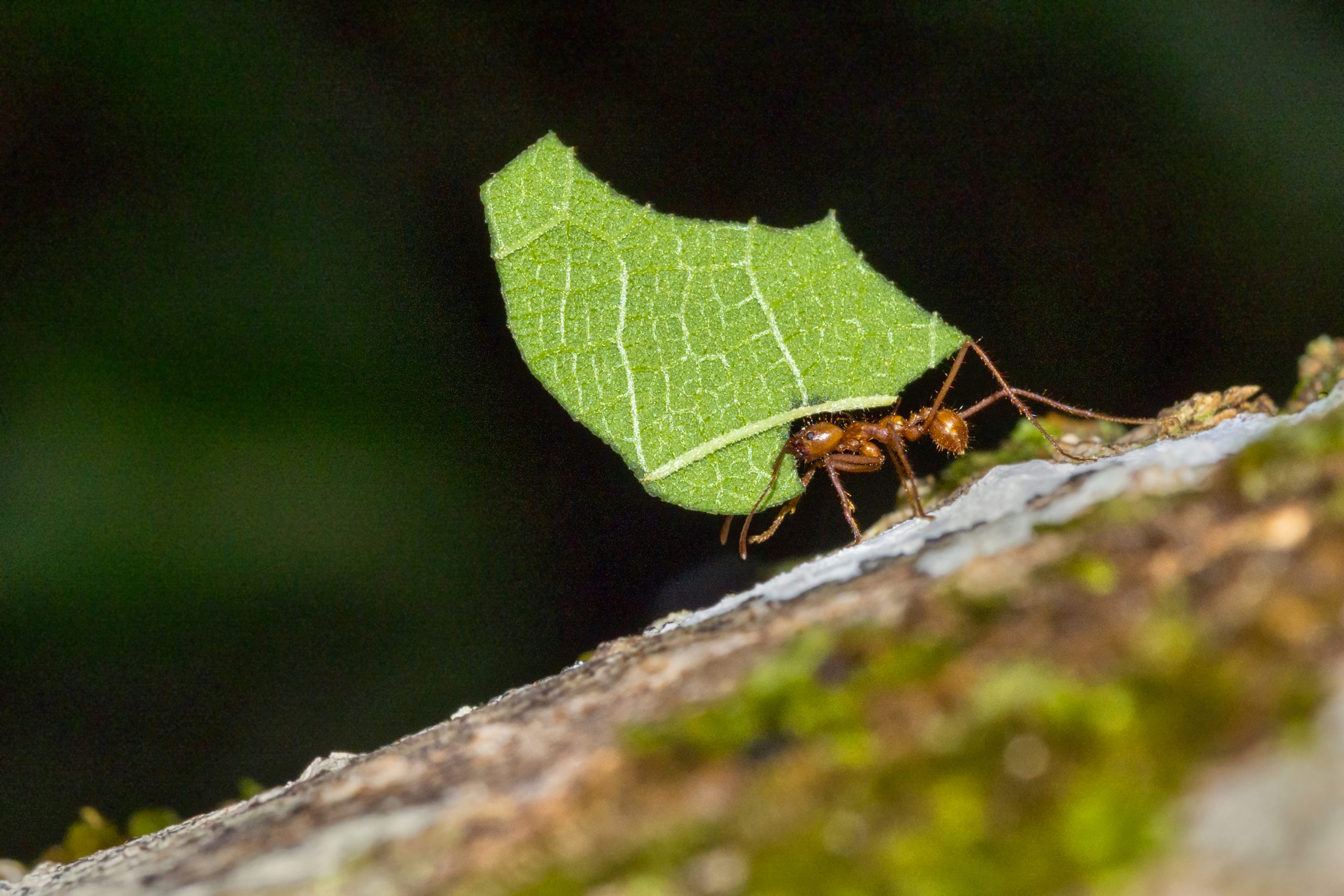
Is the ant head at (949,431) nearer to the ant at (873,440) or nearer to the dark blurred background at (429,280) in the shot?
the ant at (873,440)

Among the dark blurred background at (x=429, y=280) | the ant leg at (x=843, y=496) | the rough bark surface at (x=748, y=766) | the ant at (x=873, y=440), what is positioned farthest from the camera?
the dark blurred background at (x=429, y=280)

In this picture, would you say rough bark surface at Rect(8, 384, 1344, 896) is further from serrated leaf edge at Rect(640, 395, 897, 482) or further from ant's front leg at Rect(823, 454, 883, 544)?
ant's front leg at Rect(823, 454, 883, 544)

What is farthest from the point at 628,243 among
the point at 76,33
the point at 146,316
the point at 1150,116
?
the point at 1150,116

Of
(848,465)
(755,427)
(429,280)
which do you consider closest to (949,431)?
(848,465)

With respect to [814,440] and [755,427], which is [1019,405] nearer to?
[814,440]

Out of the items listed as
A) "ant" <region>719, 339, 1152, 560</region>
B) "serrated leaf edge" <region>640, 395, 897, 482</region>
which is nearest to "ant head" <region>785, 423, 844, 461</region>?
"ant" <region>719, 339, 1152, 560</region>

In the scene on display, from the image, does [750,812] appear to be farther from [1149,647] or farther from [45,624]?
[45,624]

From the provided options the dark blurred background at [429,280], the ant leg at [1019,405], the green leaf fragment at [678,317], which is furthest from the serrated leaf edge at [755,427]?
the dark blurred background at [429,280]
